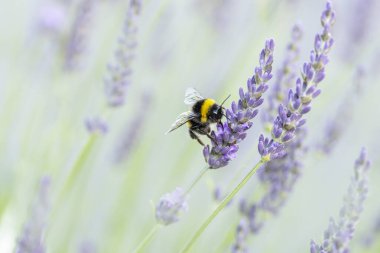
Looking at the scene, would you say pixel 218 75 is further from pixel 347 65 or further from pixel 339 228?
pixel 339 228

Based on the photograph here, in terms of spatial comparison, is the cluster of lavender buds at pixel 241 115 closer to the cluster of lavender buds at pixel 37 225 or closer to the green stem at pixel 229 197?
the green stem at pixel 229 197

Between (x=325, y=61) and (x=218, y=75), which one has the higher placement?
(x=218, y=75)

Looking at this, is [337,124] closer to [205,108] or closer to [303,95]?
[205,108]

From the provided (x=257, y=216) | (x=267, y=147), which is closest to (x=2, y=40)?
(x=257, y=216)

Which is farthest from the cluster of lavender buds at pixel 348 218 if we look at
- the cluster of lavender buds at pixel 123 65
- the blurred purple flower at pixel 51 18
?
the blurred purple flower at pixel 51 18

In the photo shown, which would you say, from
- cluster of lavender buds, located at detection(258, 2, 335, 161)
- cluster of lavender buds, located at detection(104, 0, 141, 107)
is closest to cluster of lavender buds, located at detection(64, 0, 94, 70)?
A: cluster of lavender buds, located at detection(104, 0, 141, 107)
